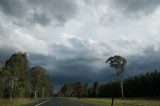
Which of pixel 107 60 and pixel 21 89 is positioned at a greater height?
pixel 107 60

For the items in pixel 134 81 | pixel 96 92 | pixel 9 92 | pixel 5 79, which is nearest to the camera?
pixel 5 79

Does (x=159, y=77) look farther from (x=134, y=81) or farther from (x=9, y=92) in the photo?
(x=9, y=92)

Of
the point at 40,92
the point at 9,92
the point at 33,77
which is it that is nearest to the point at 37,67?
the point at 33,77

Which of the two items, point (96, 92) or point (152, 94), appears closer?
point (152, 94)

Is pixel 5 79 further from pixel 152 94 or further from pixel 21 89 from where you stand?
pixel 152 94

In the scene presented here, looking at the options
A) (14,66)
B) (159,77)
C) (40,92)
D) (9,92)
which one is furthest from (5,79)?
(40,92)

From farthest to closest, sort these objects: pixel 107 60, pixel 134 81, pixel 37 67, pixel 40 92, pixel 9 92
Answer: pixel 40 92 < pixel 37 67 < pixel 134 81 < pixel 107 60 < pixel 9 92

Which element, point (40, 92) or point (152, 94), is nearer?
point (152, 94)

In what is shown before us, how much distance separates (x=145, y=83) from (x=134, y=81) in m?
10.3

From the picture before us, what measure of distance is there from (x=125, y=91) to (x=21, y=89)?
60.8 m

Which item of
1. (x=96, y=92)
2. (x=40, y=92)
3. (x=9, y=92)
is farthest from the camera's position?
(x=96, y=92)

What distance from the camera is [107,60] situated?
113 meters

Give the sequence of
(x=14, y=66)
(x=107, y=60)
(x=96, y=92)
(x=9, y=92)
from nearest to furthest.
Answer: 1. (x=9, y=92)
2. (x=14, y=66)
3. (x=107, y=60)
4. (x=96, y=92)

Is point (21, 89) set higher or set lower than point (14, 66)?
lower
